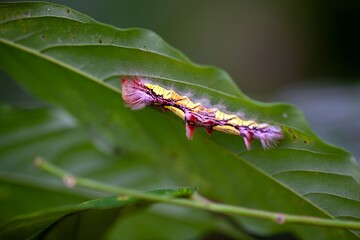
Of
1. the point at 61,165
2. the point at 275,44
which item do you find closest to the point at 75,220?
the point at 61,165

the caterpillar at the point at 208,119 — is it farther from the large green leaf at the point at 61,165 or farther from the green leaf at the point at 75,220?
the large green leaf at the point at 61,165

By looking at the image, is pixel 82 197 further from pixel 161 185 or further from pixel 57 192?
pixel 161 185

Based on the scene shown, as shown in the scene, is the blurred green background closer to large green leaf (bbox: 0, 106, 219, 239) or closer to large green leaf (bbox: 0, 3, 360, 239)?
large green leaf (bbox: 0, 106, 219, 239)

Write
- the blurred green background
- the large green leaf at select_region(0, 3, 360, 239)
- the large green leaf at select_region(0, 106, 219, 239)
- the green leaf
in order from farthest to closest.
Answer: the blurred green background
the large green leaf at select_region(0, 106, 219, 239)
the large green leaf at select_region(0, 3, 360, 239)
the green leaf

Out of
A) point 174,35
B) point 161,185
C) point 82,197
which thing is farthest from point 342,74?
point 82,197

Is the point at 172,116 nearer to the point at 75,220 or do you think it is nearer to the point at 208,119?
the point at 208,119

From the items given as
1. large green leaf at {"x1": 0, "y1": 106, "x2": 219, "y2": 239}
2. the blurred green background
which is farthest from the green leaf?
the blurred green background

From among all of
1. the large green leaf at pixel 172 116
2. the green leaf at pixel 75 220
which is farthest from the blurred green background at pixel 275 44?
the green leaf at pixel 75 220
